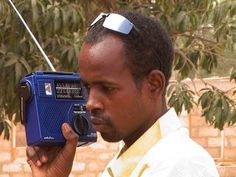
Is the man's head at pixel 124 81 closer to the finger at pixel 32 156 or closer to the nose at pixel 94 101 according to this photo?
the nose at pixel 94 101

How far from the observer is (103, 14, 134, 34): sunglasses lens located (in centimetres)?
119

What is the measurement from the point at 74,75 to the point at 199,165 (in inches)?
21.6

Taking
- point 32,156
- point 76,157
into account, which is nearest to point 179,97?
point 32,156

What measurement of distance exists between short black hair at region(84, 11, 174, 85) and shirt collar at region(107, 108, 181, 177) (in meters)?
0.08

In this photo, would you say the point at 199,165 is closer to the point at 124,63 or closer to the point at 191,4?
the point at 124,63

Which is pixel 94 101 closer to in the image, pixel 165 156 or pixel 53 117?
pixel 165 156

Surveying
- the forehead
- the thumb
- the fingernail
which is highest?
the forehead

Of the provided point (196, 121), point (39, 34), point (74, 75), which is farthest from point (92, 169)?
point (74, 75)

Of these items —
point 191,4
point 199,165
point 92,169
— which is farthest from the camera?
point 92,169

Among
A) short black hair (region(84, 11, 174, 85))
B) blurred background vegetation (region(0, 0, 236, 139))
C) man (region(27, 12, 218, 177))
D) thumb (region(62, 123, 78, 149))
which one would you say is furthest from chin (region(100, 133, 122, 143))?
blurred background vegetation (region(0, 0, 236, 139))

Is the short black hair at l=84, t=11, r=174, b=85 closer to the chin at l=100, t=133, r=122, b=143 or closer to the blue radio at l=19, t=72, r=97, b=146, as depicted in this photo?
the chin at l=100, t=133, r=122, b=143

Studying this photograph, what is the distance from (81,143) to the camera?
1534mm

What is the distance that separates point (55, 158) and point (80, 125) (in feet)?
0.29

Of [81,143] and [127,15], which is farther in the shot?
[81,143]
